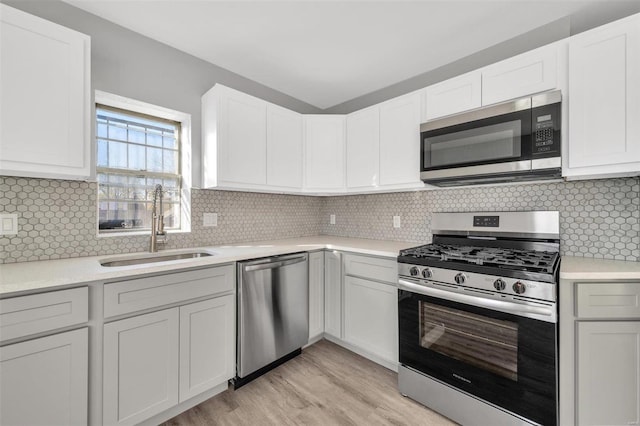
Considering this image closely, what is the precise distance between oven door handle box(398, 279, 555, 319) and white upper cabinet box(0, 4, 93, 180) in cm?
211

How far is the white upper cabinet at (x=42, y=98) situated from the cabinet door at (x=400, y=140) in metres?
2.15

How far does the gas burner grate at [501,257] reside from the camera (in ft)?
4.84

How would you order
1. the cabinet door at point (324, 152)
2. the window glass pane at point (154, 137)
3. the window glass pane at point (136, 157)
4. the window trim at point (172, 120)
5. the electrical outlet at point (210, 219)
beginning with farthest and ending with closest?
the cabinet door at point (324, 152) < the electrical outlet at point (210, 219) < the window glass pane at point (154, 137) < the window glass pane at point (136, 157) < the window trim at point (172, 120)

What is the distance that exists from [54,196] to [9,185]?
19 cm

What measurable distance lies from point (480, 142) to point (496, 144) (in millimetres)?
103

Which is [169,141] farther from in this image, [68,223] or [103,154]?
[68,223]

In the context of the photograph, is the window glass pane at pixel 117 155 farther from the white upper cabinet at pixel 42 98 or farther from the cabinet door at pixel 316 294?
the cabinet door at pixel 316 294

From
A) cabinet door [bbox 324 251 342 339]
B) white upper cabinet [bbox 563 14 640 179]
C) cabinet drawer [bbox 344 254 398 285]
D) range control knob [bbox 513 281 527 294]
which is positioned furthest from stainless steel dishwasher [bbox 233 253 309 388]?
white upper cabinet [bbox 563 14 640 179]

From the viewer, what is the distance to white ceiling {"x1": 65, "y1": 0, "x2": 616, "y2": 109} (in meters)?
1.78

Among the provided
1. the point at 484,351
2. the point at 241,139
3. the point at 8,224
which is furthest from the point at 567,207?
the point at 8,224

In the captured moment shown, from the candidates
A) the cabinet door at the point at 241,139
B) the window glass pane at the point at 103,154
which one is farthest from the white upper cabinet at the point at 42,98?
the cabinet door at the point at 241,139

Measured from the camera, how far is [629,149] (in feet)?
4.89

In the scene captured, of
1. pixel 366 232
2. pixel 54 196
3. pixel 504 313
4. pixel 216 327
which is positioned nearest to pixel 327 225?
pixel 366 232

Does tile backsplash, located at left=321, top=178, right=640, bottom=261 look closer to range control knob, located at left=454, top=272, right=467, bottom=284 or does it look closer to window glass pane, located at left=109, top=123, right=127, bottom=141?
range control knob, located at left=454, top=272, right=467, bottom=284
